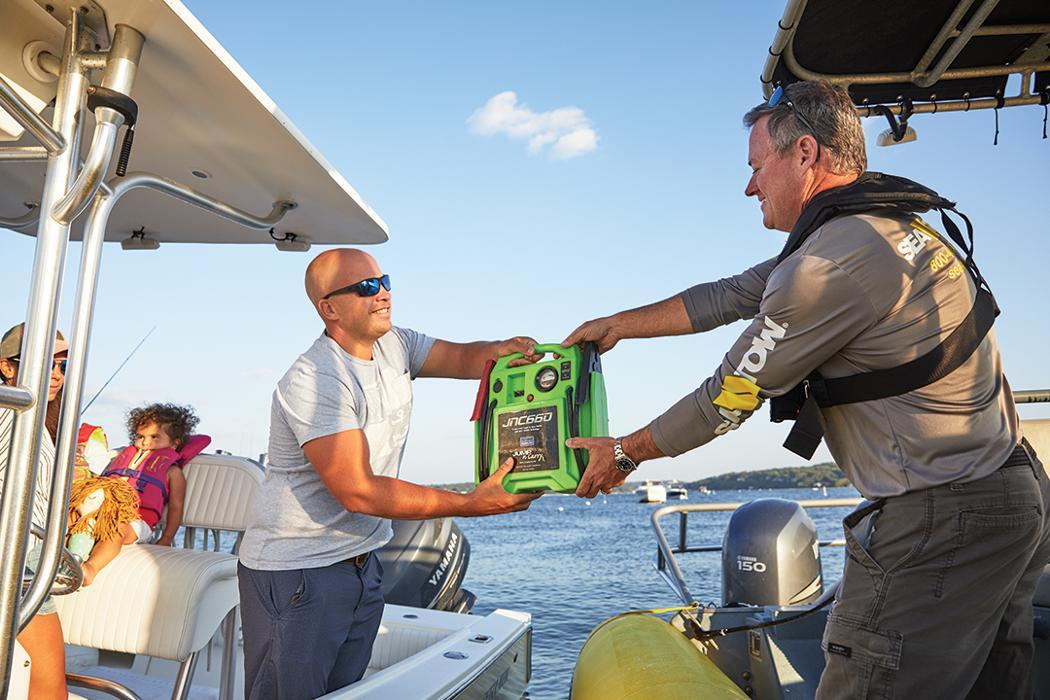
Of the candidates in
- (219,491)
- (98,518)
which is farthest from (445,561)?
(98,518)

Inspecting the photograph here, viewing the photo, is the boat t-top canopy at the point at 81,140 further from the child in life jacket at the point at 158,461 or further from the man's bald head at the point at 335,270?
the child in life jacket at the point at 158,461

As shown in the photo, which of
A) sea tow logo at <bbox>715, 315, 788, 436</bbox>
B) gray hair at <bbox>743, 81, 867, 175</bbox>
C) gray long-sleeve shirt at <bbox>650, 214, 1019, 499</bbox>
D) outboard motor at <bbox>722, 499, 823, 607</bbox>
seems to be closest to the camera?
gray long-sleeve shirt at <bbox>650, 214, 1019, 499</bbox>

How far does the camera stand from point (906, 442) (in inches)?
83.7

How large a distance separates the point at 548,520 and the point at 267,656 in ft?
239

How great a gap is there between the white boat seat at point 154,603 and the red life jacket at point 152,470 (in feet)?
2.26

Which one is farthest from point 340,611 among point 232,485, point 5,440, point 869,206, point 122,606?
point 869,206

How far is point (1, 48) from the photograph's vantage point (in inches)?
87.1

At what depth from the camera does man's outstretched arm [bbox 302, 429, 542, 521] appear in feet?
8.87

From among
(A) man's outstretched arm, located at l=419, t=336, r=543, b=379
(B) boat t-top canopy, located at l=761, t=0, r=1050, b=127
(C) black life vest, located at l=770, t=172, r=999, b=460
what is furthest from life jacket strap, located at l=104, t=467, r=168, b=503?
(B) boat t-top canopy, located at l=761, t=0, r=1050, b=127

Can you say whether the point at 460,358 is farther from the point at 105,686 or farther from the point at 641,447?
the point at 105,686

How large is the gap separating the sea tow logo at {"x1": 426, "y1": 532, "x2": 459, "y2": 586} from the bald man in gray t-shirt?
300 centimetres

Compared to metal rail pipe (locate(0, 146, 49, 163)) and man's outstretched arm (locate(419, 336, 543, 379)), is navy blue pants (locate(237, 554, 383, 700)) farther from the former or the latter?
metal rail pipe (locate(0, 146, 49, 163))

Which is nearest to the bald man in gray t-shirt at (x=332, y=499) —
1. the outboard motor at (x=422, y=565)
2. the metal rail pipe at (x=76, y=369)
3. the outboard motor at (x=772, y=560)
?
the metal rail pipe at (x=76, y=369)

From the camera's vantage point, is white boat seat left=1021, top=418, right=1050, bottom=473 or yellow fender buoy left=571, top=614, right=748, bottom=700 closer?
→ yellow fender buoy left=571, top=614, right=748, bottom=700
